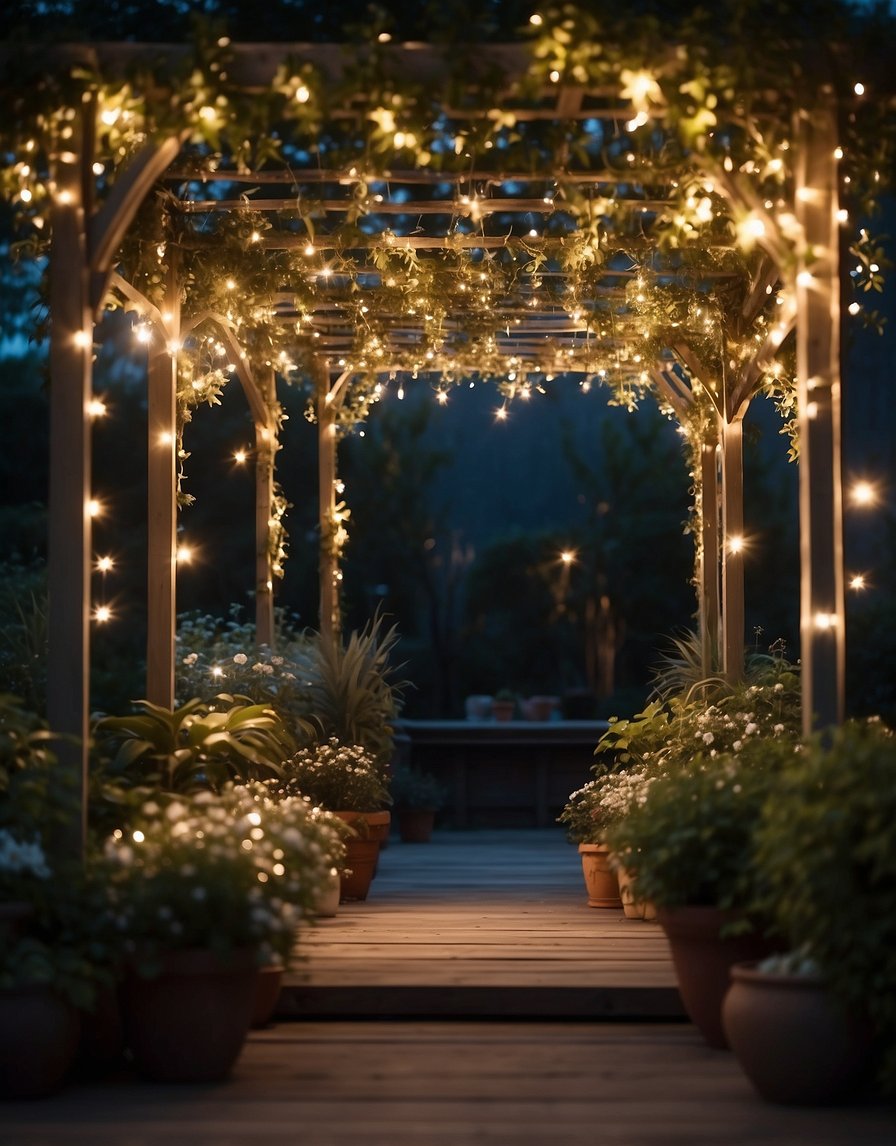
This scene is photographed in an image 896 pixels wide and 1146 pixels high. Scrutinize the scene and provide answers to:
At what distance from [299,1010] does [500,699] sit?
830cm

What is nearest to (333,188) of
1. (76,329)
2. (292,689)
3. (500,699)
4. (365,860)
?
(500,699)

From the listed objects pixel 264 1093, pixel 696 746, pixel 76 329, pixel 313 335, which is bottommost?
pixel 264 1093

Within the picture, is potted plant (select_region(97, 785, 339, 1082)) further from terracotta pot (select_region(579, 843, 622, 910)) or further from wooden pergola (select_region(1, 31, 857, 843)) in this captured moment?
terracotta pot (select_region(579, 843, 622, 910))

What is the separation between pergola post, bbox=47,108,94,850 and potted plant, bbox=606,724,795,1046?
6.06ft

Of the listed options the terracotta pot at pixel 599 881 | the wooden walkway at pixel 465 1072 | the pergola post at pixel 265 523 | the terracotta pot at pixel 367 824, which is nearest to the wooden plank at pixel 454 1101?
the wooden walkway at pixel 465 1072

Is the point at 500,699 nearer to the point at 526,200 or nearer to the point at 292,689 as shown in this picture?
the point at 292,689

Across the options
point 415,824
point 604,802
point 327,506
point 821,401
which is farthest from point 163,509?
point 415,824

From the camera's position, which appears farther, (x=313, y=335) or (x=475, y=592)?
(x=475, y=592)

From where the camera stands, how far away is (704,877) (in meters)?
4.33

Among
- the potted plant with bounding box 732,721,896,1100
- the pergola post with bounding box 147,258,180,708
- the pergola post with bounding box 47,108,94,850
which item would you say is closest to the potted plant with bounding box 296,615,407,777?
the pergola post with bounding box 147,258,180,708

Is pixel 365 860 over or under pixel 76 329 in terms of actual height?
under

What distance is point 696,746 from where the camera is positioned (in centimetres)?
670

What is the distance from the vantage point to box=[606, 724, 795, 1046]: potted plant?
4340mm

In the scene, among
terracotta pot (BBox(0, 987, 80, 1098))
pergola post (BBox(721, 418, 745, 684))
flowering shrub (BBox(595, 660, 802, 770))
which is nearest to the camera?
terracotta pot (BBox(0, 987, 80, 1098))
